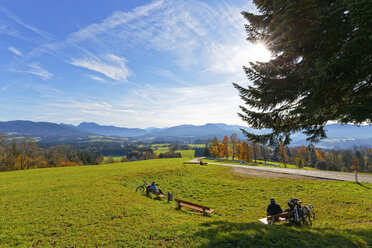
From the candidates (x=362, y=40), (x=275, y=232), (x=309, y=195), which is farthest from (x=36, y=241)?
(x=309, y=195)

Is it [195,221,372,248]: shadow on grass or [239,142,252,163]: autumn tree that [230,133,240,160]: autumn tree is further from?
[195,221,372,248]: shadow on grass

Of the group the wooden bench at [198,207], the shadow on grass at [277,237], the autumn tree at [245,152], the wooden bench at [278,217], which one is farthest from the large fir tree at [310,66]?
the autumn tree at [245,152]

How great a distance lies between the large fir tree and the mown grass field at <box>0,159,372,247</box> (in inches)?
205

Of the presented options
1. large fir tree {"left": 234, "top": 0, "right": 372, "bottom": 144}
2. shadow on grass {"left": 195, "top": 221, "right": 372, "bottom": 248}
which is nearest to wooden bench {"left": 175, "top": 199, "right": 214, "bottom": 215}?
shadow on grass {"left": 195, "top": 221, "right": 372, "bottom": 248}

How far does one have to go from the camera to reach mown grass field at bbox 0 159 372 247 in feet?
23.8

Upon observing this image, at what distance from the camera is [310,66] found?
7.14 meters

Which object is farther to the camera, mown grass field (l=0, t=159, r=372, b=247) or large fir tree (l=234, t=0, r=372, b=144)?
mown grass field (l=0, t=159, r=372, b=247)

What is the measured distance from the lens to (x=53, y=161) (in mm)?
69438

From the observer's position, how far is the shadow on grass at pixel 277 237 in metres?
6.69

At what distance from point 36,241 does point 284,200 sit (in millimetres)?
18095

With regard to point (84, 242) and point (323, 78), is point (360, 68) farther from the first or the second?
point (84, 242)

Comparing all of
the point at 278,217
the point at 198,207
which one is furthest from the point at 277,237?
the point at 198,207

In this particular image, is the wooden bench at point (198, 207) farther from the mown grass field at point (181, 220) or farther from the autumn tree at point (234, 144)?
the autumn tree at point (234, 144)

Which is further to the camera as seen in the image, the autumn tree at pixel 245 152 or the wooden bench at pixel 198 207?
the autumn tree at pixel 245 152
